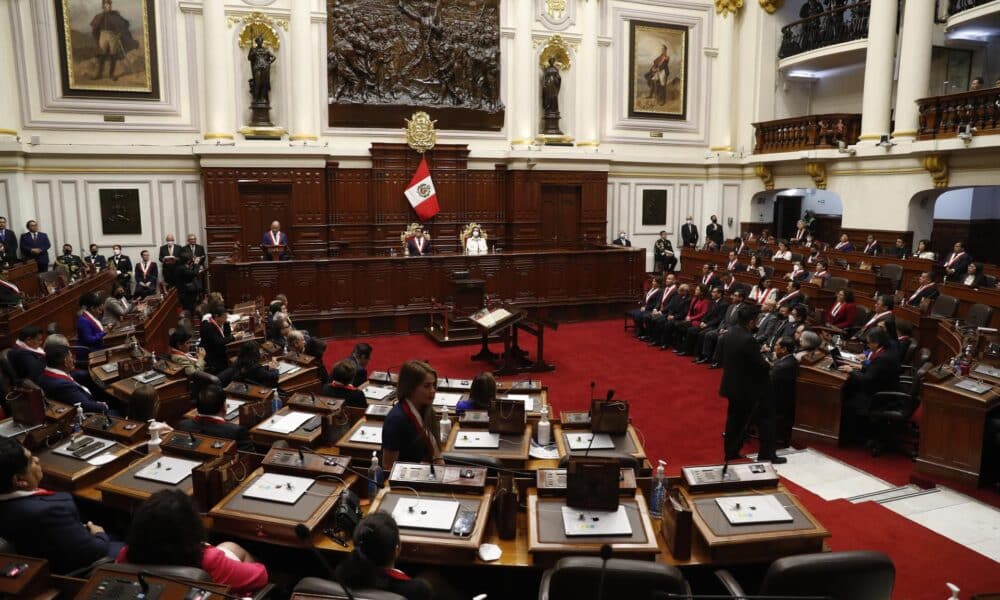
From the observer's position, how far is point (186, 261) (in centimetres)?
1216

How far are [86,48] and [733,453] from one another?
14.4 meters

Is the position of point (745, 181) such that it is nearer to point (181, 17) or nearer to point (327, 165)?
point (327, 165)

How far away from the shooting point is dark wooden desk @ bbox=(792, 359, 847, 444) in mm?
6613

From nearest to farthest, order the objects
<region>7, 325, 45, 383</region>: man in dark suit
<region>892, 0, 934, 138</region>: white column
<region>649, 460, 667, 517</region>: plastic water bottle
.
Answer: <region>649, 460, 667, 517</region>: plastic water bottle, <region>7, 325, 45, 383</region>: man in dark suit, <region>892, 0, 934, 138</region>: white column

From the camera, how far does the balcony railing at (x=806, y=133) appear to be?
51.5 ft

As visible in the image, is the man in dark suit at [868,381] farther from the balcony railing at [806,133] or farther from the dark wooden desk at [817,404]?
the balcony railing at [806,133]

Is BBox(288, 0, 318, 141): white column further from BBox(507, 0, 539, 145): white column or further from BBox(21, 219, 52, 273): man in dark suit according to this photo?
BBox(21, 219, 52, 273): man in dark suit

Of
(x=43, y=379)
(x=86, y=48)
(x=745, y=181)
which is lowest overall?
(x=43, y=379)

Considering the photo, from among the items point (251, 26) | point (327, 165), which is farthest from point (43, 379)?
point (251, 26)

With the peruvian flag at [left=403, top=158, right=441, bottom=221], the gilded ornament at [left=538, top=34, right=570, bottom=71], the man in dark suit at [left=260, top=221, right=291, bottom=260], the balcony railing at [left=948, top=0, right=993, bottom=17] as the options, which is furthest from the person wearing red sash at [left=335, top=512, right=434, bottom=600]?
the balcony railing at [left=948, top=0, right=993, bottom=17]

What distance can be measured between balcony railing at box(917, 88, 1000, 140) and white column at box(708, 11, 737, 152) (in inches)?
216

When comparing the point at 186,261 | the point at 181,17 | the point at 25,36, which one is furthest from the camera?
the point at 181,17

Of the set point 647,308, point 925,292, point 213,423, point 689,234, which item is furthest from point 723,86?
point 213,423

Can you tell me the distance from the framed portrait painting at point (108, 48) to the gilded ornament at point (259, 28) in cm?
173
